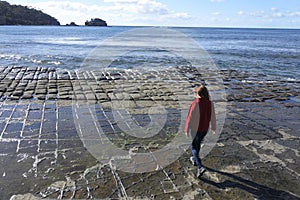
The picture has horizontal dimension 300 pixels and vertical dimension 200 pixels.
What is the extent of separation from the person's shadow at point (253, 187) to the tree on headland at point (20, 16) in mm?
154606

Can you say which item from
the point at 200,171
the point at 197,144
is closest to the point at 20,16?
the point at 197,144

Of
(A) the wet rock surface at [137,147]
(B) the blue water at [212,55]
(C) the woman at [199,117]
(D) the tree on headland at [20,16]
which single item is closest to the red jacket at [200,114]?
(C) the woman at [199,117]

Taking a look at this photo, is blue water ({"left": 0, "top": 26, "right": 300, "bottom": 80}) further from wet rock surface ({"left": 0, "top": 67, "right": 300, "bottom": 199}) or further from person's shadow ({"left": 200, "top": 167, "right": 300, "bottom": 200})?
person's shadow ({"left": 200, "top": 167, "right": 300, "bottom": 200})

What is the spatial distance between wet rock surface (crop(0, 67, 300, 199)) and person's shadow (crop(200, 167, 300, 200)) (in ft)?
0.05

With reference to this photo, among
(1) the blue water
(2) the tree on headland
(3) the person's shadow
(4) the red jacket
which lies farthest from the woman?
(2) the tree on headland

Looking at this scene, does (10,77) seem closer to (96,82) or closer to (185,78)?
(96,82)

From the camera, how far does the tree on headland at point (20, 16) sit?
14338 centimetres

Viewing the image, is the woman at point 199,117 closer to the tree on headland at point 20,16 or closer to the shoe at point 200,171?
the shoe at point 200,171

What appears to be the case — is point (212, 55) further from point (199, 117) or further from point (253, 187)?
point (253, 187)

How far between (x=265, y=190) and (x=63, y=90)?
875 cm

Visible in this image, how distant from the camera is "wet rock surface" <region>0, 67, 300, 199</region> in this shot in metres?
4.77

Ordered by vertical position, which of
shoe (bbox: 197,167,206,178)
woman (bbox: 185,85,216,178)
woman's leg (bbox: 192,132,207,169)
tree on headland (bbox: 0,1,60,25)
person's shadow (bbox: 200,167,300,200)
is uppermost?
tree on headland (bbox: 0,1,60,25)

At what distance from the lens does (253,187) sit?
4934mm

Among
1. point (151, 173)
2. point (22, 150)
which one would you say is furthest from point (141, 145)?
point (22, 150)
